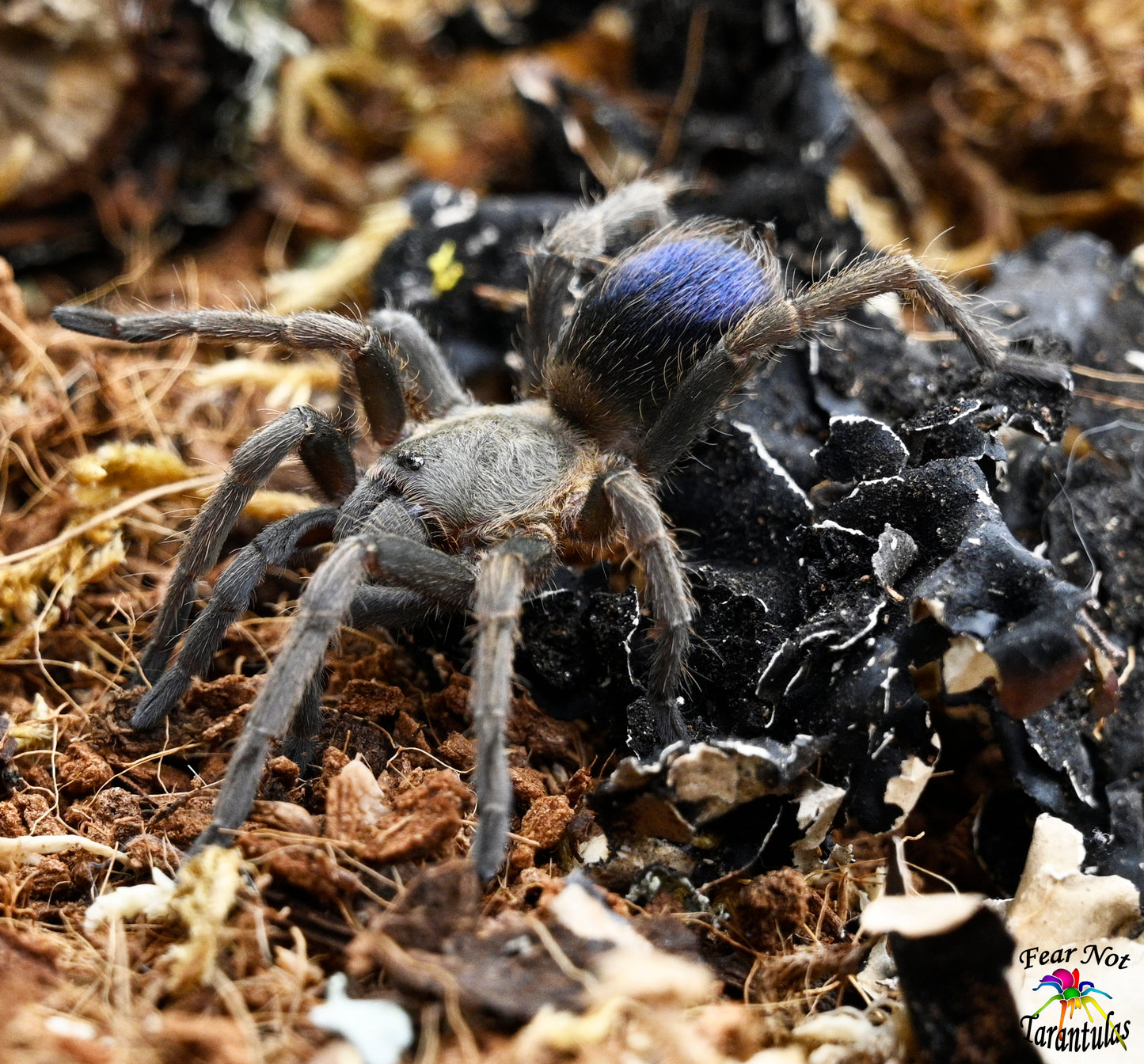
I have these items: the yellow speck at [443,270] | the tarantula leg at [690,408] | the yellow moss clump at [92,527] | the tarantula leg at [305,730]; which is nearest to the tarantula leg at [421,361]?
the yellow speck at [443,270]

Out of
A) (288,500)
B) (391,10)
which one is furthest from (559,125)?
(288,500)

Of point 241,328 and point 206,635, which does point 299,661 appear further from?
point 241,328

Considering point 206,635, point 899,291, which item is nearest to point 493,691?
point 206,635

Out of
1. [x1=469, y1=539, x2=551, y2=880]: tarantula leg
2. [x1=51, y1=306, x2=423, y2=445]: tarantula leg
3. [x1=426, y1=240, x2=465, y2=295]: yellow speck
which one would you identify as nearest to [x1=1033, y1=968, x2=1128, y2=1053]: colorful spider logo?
[x1=469, y1=539, x2=551, y2=880]: tarantula leg

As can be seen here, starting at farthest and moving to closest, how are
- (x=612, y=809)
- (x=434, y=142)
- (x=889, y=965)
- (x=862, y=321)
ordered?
(x=434, y=142), (x=862, y=321), (x=612, y=809), (x=889, y=965)

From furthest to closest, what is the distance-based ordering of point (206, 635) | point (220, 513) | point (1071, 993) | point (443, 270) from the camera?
point (443, 270)
point (220, 513)
point (206, 635)
point (1071, 993)

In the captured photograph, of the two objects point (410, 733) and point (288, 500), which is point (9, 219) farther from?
point (410, 733)
